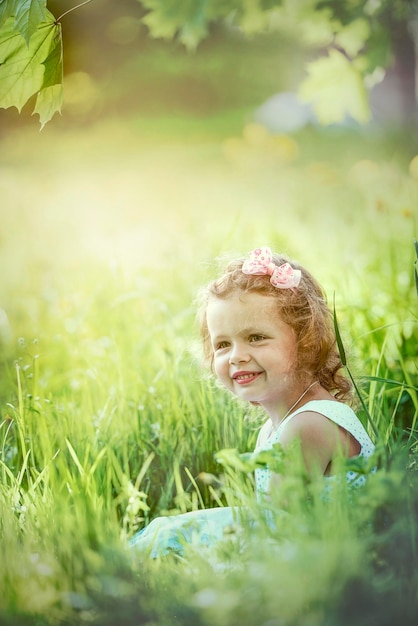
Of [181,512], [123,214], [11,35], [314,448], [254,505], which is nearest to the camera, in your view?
[254,505]

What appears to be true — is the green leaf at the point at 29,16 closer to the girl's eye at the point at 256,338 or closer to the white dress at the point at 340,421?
the girl's eye at the point at 256,338

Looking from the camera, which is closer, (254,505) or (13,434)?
(254,505)

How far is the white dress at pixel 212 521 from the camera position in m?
1.38

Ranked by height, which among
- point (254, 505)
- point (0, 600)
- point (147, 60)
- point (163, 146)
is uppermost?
point (147, 60)

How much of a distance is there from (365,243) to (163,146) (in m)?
0.49

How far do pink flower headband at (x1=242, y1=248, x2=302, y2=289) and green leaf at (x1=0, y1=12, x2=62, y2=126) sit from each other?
475 mm

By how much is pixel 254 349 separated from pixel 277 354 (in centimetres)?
5

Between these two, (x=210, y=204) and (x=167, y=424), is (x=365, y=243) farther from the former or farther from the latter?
(x=167, y=424)

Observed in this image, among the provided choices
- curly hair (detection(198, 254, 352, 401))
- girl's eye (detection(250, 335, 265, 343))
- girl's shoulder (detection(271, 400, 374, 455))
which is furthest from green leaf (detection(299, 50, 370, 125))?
girl's shoulder (detection(271, 400, 374, 455))

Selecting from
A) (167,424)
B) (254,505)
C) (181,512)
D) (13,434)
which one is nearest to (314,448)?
(254,505)

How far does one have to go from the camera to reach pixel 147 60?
1.76 meters

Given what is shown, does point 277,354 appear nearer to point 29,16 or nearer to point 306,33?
point 306,33

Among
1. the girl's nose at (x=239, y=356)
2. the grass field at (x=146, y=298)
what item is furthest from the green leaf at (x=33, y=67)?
the girl's nose at (x=239, y=356)

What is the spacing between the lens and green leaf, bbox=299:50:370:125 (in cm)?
170
